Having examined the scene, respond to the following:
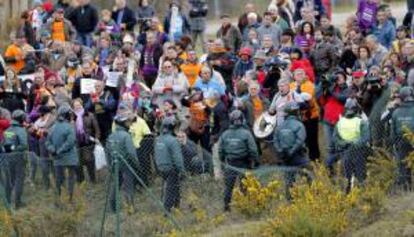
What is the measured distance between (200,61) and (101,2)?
19.3 metres

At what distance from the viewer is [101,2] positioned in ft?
154

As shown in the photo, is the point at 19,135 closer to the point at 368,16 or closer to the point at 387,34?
the point at 387,34

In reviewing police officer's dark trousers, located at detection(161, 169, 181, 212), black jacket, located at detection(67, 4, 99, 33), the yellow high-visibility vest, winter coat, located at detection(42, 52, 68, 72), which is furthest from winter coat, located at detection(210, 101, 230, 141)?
black jacket, located at detection(67, 4, 99, 33)

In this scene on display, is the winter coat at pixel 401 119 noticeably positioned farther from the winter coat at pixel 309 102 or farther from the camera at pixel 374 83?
the winter coat at pixel 309 102

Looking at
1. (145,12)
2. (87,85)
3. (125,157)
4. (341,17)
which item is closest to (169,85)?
(87,85)

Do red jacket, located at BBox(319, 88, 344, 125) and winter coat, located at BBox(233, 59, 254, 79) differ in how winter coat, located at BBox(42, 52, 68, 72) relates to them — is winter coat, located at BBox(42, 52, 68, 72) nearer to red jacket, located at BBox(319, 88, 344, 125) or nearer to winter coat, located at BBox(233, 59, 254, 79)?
winter coat, located at BBox(233, 59, 254, 79)

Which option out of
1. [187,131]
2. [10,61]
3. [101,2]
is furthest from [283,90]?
[101,2]

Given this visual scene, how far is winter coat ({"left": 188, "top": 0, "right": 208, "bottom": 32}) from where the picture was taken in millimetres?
32500

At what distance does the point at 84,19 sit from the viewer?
32.3 metres

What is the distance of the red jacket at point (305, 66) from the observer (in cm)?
2566

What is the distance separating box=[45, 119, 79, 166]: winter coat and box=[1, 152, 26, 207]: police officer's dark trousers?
58cm

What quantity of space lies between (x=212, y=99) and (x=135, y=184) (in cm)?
228

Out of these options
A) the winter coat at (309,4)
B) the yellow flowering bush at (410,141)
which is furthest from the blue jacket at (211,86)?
the winter coat at (309,4)

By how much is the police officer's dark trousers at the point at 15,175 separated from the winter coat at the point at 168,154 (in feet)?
8.35
